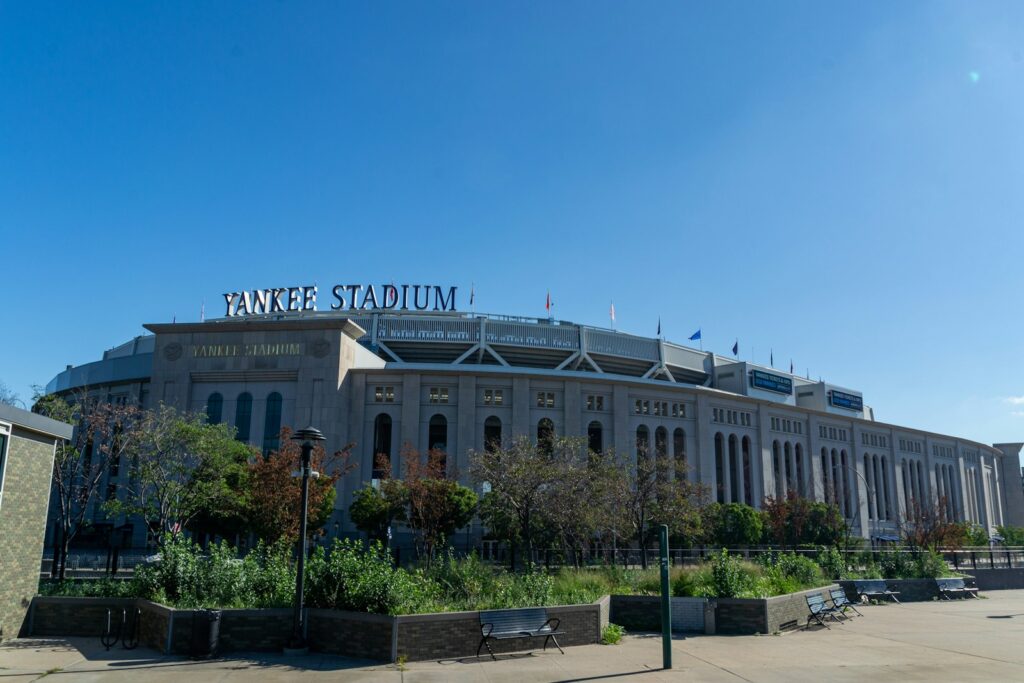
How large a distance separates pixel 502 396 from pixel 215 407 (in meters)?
20.3

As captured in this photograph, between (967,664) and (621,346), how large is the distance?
60.1 metres

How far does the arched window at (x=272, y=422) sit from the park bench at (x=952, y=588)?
39.1m

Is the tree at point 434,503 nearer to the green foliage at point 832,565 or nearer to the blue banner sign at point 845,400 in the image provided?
the green foliage at point 832,565

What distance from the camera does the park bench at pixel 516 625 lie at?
15.0 m

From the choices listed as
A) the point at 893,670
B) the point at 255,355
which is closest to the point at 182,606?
the point at 893,670

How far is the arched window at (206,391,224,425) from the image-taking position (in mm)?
52875

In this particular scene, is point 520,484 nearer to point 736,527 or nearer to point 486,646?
point 486,646

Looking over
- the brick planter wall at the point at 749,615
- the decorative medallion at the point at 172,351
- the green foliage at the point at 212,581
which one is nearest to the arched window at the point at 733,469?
the decorative medallion at the point at 172,351

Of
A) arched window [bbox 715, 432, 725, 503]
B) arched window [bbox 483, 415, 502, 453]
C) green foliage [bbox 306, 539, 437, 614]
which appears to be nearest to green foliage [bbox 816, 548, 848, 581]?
Result: green foliage [bbox 306, 539, 437, 614]

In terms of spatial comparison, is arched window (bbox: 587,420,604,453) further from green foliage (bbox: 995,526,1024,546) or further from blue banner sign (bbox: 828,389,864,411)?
green foliage (bbox: 995,526,1024,546)

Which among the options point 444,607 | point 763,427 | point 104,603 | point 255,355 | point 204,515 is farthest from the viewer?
point 763,427

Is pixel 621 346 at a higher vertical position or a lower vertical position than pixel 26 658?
higher

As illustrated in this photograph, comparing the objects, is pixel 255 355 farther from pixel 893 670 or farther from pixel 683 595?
pixel 893 670

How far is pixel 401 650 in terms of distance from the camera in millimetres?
14336
